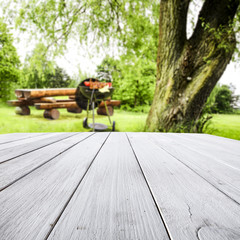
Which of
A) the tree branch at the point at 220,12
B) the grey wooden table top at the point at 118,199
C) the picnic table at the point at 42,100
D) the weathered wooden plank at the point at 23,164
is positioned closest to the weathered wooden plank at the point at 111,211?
the grey wooden table top at the point at 118,199

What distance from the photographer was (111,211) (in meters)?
0.32

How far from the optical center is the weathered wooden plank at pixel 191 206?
0.89 feet

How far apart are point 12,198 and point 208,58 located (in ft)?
9.43

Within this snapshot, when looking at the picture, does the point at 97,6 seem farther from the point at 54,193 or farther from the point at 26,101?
the point at 54,193

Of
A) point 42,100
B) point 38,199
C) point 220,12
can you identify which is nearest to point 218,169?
point 38,199

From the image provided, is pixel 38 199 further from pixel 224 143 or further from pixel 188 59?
pixel 188 59

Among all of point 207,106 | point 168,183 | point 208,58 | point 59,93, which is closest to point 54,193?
point 168,183

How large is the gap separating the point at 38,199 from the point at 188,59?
9.17ft

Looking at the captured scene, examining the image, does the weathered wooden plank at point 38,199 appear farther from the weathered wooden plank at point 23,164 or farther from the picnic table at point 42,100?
the picnic table at point 42,100

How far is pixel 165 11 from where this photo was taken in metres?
2.60

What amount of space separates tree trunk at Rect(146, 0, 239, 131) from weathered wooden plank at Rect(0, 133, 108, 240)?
227 cm

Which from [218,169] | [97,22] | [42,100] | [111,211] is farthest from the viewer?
[42,100]

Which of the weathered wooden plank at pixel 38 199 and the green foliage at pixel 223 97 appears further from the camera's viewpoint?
the green foliage at pixel 223 97

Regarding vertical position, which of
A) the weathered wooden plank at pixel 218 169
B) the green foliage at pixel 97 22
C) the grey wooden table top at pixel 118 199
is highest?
the green foliage at pixel 97 22
